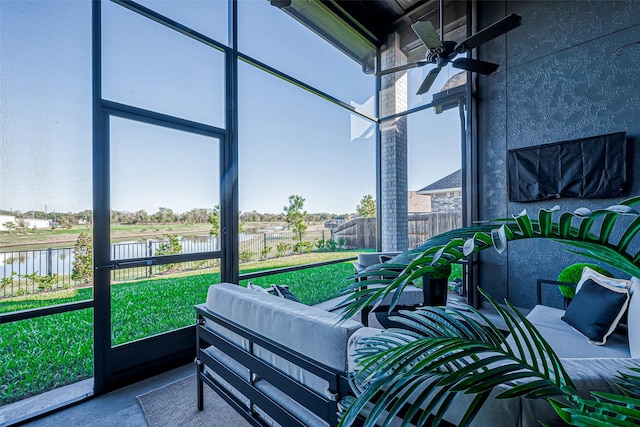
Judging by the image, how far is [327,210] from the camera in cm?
448

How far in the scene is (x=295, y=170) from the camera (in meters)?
4.14

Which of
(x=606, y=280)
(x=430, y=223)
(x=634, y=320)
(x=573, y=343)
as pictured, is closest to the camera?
(x=634, y=320)

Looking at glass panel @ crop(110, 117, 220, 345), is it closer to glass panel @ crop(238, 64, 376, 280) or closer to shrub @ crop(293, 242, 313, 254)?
glass panel @ crop(238, 64, 376, 280)

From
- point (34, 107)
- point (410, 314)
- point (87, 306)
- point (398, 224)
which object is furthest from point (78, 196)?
point (398, 224)

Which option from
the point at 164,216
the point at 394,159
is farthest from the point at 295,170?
the point at 164,216

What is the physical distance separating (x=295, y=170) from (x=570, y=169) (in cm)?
330

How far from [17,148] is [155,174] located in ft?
2.82

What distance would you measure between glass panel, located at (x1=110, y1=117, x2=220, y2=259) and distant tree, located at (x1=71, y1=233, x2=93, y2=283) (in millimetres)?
153

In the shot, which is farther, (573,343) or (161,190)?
(161,190)

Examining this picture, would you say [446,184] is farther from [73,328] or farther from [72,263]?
[73,328]

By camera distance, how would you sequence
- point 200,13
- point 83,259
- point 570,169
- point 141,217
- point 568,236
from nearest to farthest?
point 568,236
point 83,259
point 141,217
point 200,13
point 570,169

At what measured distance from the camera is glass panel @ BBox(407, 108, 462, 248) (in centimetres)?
420

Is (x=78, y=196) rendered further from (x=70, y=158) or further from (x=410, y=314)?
(x=410, y=314)

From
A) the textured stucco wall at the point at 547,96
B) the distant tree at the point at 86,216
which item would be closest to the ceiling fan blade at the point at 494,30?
the textured stucco wall at the point at 547,96
